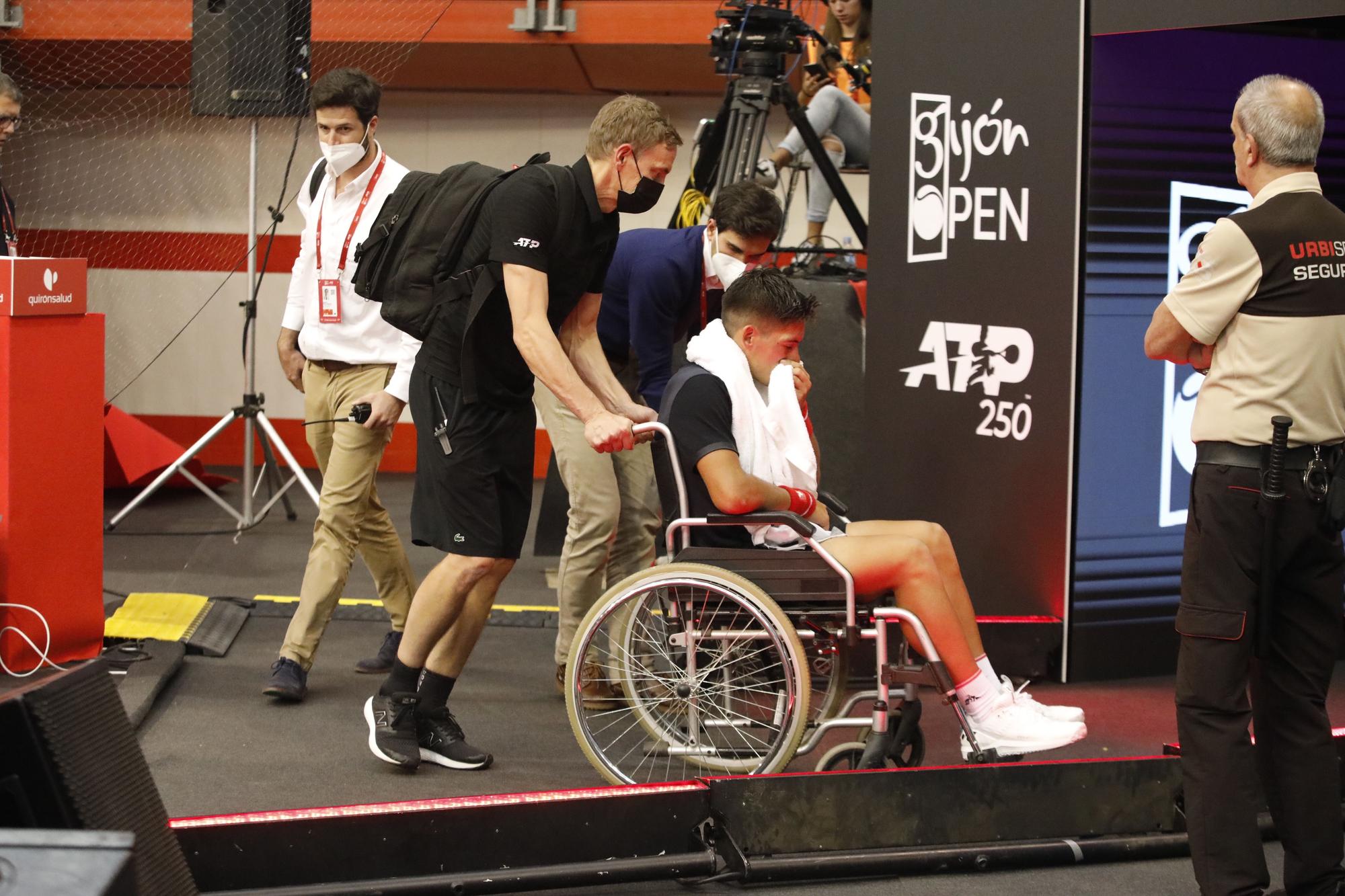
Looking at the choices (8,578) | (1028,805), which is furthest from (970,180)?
(8,578)

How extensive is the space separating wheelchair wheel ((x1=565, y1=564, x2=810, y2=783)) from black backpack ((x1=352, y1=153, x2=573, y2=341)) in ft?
2.12

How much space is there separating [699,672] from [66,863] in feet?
5.92

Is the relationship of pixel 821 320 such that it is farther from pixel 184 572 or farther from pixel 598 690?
pixel 184 572

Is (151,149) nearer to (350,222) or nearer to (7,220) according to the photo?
(7,220)

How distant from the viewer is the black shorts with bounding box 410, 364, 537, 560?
3330 mm

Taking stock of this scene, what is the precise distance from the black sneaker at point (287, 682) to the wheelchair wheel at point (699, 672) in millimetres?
1108

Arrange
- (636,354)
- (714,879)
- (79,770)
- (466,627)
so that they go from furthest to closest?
1. (636,354)
2. (466,627)
3. (714,879)
4. (79,770)

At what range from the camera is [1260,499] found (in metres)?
2.62

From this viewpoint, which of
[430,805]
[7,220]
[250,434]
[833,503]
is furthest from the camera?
[250,434]

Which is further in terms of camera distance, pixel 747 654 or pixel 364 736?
pixel 364 736

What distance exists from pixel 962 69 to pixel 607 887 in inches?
104

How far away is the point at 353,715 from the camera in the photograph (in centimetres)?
397

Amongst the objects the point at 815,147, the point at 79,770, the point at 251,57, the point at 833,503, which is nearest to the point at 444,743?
the point at 833,503

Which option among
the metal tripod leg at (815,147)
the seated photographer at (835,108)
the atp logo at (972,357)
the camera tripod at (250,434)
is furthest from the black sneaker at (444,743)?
the seated photographer at (835,108)
